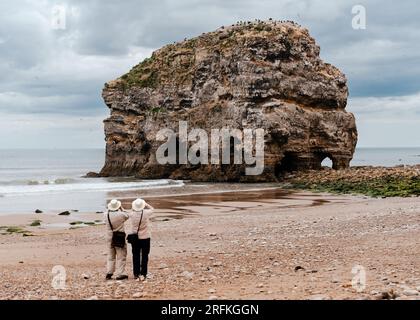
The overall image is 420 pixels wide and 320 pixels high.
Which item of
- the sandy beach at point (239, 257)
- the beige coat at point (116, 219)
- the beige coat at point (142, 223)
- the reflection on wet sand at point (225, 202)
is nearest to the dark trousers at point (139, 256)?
the beige coat at point (142, 223)

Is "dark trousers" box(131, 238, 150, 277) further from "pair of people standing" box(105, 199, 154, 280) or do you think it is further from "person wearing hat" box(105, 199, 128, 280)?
"person wearing hat" box(105, 199, 128, 280)

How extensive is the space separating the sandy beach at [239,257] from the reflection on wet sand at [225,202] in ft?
15.2

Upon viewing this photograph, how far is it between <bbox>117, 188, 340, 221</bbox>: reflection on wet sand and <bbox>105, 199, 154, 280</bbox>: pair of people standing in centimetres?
1373

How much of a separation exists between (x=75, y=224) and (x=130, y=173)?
4076 centimetres

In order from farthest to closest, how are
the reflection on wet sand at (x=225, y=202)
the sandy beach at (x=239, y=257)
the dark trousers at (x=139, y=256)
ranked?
the reflection on wet sand at (x=225, y=202), the dark trousers at (x=139, y=256), the sandy beach at (x=239, y=257)

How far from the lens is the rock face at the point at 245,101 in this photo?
55.2 meters

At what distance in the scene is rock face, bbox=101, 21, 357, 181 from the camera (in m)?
55.2

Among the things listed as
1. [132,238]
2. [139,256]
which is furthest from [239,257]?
[132,238]

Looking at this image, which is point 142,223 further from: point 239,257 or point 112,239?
point 239,257

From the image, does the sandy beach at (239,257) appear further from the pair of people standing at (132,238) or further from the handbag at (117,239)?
the handbag at (117,239)

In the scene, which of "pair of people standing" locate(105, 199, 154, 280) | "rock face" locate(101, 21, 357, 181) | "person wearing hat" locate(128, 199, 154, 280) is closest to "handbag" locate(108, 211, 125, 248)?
Result: "pair of people standing" locate(105, 199, 154, 280)

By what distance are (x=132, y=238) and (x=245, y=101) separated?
146 feet

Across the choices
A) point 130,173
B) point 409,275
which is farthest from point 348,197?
point 130,173
